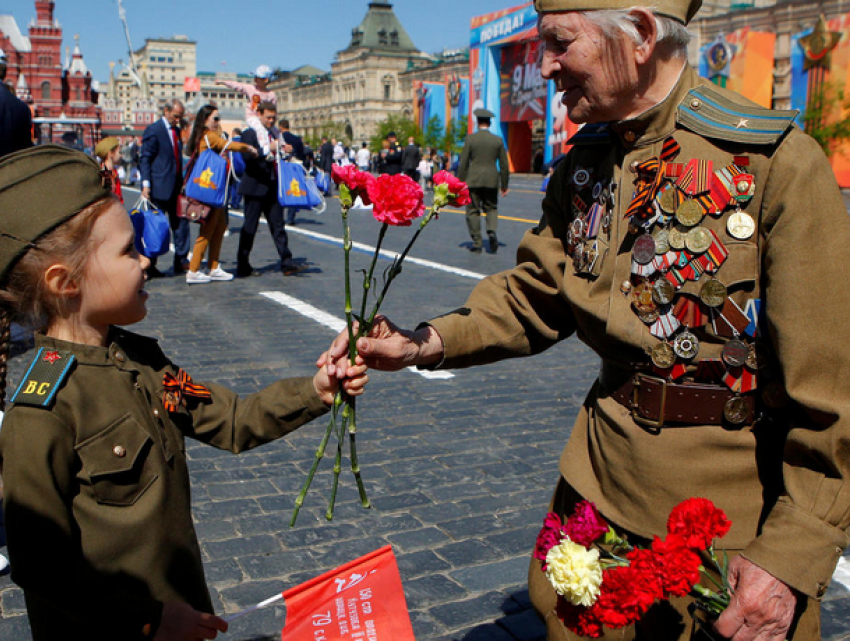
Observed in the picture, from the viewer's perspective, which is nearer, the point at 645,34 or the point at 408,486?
the point at 645,34

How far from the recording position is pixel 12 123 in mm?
5395

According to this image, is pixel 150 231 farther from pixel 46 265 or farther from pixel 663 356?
pixel 663 356

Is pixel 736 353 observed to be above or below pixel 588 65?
below

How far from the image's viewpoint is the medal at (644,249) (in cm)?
194

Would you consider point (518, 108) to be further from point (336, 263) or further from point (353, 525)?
point (353, 525)

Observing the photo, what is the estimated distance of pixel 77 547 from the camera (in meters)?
1.82

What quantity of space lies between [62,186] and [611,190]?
124 cm

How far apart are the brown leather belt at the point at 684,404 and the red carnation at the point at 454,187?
0.58 meters

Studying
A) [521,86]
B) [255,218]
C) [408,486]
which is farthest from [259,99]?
[521,86]

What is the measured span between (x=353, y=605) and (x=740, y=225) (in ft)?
3.71

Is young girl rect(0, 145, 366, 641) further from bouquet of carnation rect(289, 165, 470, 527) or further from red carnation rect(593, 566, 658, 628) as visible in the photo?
red carnation rect(593, 566, 658, 628)

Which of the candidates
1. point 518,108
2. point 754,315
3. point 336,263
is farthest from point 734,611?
point 518,108

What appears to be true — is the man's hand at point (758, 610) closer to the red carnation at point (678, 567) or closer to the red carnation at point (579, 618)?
the red carnation at point (678, 567)

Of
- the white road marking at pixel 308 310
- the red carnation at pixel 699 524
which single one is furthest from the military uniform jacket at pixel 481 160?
the red carnation at pixel 699 524
